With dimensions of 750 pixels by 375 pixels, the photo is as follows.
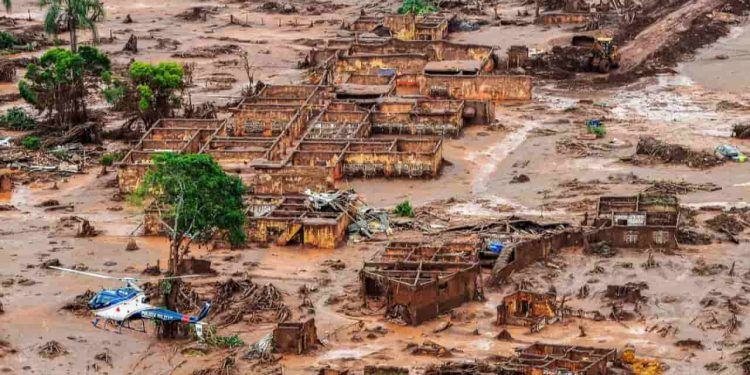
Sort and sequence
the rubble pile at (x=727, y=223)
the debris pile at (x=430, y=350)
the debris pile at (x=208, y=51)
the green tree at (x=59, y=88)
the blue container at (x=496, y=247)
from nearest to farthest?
the debris pile at (x=430, y=350) → the blue container at (x=496, y=247) → the rubble pile at (x=727, y=223) → the green tree at (x=59, y=88) → the debris pile at (x=208, y=51)

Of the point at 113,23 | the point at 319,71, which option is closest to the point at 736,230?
the point at 319,71

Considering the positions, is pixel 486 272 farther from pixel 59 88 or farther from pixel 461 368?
pixel 59 88

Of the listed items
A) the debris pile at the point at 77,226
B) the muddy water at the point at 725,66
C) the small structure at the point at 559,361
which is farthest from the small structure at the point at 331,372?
the muddy water at the point at 725,66

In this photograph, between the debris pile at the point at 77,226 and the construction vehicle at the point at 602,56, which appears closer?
the debris pile at the point at 77,226

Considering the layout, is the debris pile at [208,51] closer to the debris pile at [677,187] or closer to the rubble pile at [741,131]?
the rubble pile at [741,131]

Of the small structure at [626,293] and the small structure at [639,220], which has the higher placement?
the small structure at [639,220]
